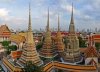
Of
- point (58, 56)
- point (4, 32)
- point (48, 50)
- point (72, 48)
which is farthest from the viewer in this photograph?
point (4, 32)

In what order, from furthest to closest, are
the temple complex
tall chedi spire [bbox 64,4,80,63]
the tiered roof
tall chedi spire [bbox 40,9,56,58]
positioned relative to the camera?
1. the tiered roof
2. tall chedi spire [bbox 40,9,56,58]
3. tall chedi spire [bbox 64,4,80,63]
4. the temple complex

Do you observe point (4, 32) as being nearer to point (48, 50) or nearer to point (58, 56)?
point (48, 50)

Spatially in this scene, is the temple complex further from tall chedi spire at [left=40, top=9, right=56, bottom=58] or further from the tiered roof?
the tiered roof

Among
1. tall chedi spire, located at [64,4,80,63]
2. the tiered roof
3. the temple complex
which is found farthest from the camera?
the tiered roof

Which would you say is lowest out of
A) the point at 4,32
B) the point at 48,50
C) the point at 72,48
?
the point at 48,50

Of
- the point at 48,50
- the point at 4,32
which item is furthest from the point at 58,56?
the point at 4,32

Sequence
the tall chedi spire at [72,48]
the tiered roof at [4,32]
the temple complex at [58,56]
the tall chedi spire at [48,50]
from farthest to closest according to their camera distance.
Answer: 1. the tiered roof at [4,32]
2. the tall chedi spire at [48,50]
3. the tall chedi spire at [72,48]
4. the temple complex at [58,56]

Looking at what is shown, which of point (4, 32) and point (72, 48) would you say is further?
point (4, 32)

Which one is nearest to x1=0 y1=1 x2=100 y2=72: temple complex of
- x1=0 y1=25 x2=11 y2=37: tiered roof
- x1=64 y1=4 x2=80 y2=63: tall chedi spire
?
x1=64 y1=4 x2=80 y2=63: tall chedi spire

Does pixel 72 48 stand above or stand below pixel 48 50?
above

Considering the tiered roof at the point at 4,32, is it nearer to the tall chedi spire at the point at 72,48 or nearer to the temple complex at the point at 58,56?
the temple complex at the point at 58,56

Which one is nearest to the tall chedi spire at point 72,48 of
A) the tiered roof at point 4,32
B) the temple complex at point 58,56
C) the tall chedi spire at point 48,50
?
the temple complex at point 58,56
